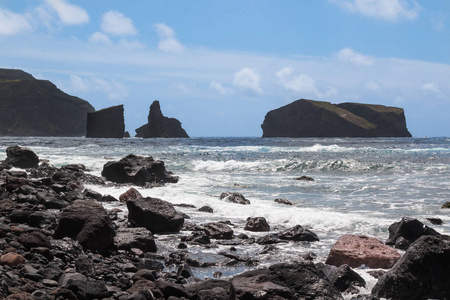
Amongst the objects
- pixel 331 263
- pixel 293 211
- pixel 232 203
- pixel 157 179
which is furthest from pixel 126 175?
pixel 331 263

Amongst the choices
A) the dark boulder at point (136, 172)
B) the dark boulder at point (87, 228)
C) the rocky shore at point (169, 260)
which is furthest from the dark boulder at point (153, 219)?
the dark boulder at point (136, 172)

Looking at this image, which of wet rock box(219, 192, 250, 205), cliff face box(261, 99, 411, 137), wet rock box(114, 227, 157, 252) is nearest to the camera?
wet rock box(114, 227, 157, 252)

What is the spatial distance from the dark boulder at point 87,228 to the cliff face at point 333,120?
492 feet

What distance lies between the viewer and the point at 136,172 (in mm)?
20688

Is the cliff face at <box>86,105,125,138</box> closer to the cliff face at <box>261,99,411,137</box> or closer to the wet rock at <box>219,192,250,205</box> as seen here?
the cliff face at <box>261,99,411,137</box>

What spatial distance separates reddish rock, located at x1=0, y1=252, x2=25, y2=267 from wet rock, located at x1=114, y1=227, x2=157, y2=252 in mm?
2164

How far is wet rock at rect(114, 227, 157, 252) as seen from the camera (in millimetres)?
7945

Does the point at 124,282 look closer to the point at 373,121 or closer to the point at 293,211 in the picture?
the point at 293,211

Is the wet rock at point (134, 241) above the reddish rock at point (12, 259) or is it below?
below

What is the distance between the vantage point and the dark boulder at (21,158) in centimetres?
2466

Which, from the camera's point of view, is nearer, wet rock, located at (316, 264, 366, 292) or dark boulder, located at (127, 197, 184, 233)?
wet rock, located at (316, 264, 366, 292)

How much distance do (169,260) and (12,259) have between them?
2.56 metres

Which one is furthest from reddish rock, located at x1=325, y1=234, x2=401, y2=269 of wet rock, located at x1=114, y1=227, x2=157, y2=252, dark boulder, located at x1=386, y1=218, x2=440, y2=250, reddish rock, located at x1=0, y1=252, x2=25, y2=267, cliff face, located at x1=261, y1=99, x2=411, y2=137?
cliff face, located at x1=261, y1=99, x2=411, y2=137

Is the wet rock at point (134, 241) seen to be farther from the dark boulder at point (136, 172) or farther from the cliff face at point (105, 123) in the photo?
the cliff face at point (105, 123)
